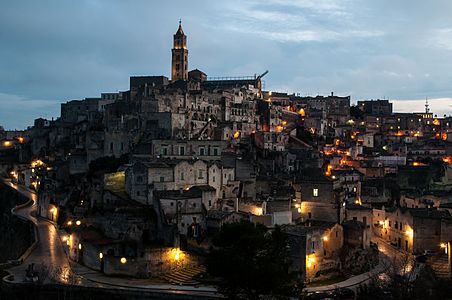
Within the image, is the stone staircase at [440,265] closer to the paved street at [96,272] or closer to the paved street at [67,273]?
the paved street at [96,272]

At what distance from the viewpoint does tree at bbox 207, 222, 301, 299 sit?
29172 mm

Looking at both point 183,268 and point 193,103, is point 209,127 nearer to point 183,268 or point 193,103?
point 193,103

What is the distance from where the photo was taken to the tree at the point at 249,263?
29.2 meters

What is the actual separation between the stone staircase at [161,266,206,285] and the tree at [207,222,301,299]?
22.4 feet

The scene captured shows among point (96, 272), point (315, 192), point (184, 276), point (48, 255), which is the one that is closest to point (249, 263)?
point (184, 276)

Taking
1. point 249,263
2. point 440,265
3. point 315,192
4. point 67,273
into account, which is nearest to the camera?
point 249,263

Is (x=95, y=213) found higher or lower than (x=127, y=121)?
lower

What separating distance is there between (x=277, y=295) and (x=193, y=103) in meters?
48.1

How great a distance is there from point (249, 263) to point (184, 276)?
1027 centimetres

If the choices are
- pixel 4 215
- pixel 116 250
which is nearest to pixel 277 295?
pixel 116 250

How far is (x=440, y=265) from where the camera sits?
39.8m

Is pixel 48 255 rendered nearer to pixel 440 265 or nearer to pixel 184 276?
pixel 184 276

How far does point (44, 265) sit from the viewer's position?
4006 centimetres

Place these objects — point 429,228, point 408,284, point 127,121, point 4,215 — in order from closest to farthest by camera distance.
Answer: point 408,284 < point 429,228 < point 4,215 < point 127,121
